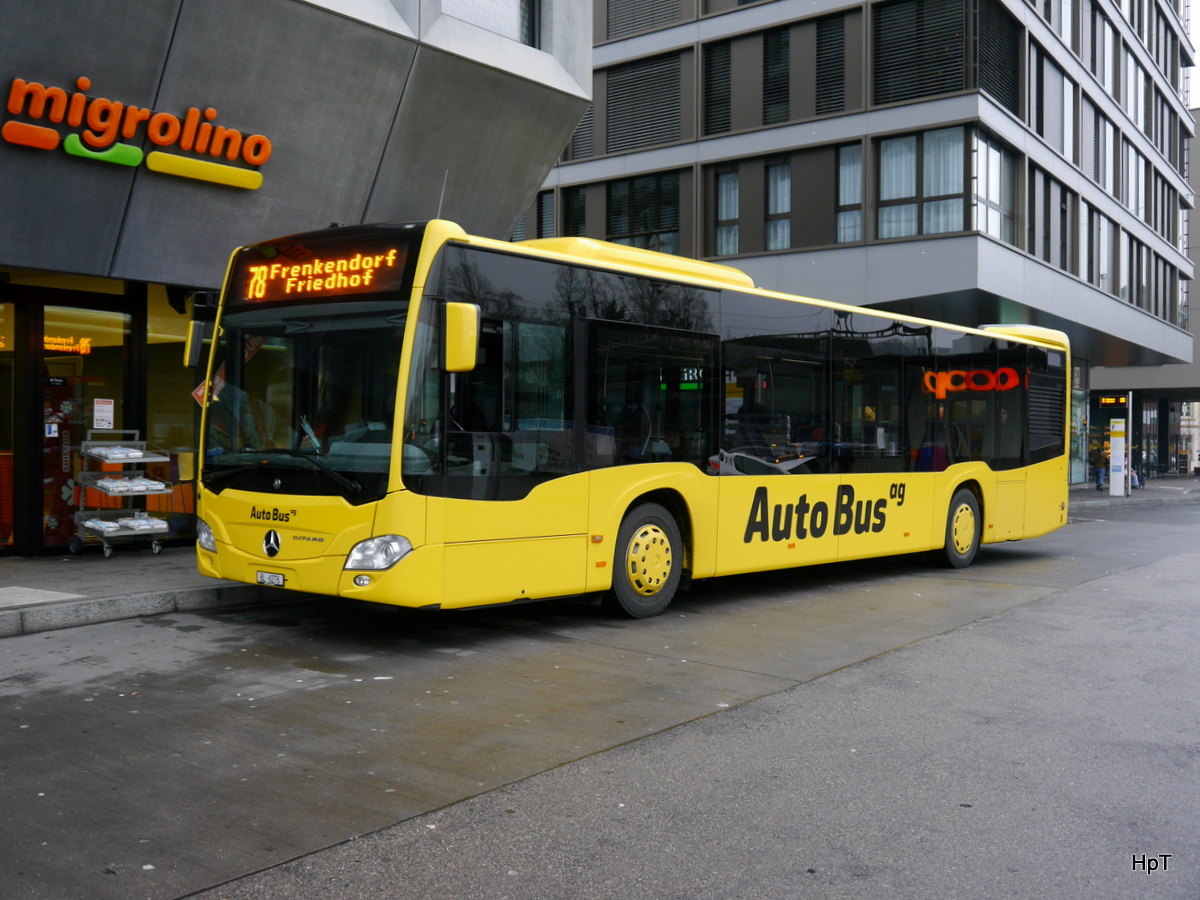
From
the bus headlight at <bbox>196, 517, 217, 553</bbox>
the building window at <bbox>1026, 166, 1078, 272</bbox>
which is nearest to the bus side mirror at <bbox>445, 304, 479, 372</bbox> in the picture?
the bus headlight at <bbox>196, 517, 217, 553</bbox>

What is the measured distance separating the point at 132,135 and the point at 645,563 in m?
6.90

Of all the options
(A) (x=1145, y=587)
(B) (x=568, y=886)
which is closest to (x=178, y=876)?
(B) (x=568, y=886)

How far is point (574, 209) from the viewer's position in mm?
31953

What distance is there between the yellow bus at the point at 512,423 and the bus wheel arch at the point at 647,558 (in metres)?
0.02

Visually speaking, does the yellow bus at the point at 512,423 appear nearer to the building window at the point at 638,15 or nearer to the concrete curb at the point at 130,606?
the concrete curb at the point at 130,606

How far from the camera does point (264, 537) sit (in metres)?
8.20

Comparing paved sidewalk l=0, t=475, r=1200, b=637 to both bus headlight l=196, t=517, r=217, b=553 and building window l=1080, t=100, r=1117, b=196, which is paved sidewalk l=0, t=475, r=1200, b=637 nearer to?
bus headlight l=196, t=517, r=217, b=553

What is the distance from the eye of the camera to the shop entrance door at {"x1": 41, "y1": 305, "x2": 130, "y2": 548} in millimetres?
12359

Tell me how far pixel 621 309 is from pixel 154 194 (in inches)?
227

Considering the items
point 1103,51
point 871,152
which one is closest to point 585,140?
point 871,152

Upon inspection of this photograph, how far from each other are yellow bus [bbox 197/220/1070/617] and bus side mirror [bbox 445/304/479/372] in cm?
1

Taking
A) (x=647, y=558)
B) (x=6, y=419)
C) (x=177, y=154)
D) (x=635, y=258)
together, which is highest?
(x=177, y=154)

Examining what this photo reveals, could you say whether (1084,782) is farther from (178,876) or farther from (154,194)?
(154,194)

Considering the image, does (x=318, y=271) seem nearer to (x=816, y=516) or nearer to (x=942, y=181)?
(x=816, y=516)
